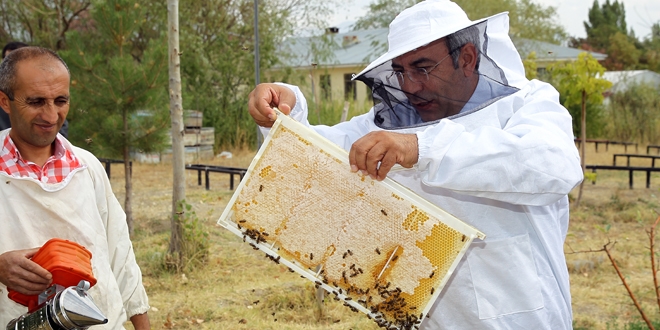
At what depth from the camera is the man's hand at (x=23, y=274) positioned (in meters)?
1.76

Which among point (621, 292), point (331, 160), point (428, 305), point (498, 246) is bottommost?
point (621, 292)

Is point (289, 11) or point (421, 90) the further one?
point (289, 11)

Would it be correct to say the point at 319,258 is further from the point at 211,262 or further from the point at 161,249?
the point at 161,249

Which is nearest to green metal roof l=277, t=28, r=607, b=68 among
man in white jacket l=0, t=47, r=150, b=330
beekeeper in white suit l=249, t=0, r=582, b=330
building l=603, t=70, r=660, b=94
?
building l=603, t=70, r=660, b=94

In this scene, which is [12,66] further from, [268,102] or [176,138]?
[176,138]

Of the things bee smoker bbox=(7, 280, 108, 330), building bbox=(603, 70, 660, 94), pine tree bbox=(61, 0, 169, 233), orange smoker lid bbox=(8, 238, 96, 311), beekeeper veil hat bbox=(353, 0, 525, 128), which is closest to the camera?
bee smoker bbox=(7, 280, 108, 330)

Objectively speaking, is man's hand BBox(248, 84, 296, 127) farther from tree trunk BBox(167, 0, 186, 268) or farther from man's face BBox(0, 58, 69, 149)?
tree trunk BBox(167, 0, 186, 268)

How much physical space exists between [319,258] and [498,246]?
1.76 feet

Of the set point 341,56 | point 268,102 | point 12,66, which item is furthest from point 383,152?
point 341,56

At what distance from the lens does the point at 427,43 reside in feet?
6.34

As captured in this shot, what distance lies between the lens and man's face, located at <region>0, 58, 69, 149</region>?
2107mm

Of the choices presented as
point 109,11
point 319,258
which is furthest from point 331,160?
point 109,11

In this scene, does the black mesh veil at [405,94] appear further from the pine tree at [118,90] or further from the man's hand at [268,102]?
the pine tree at [118,90]

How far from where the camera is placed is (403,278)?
A: 5.93ft
